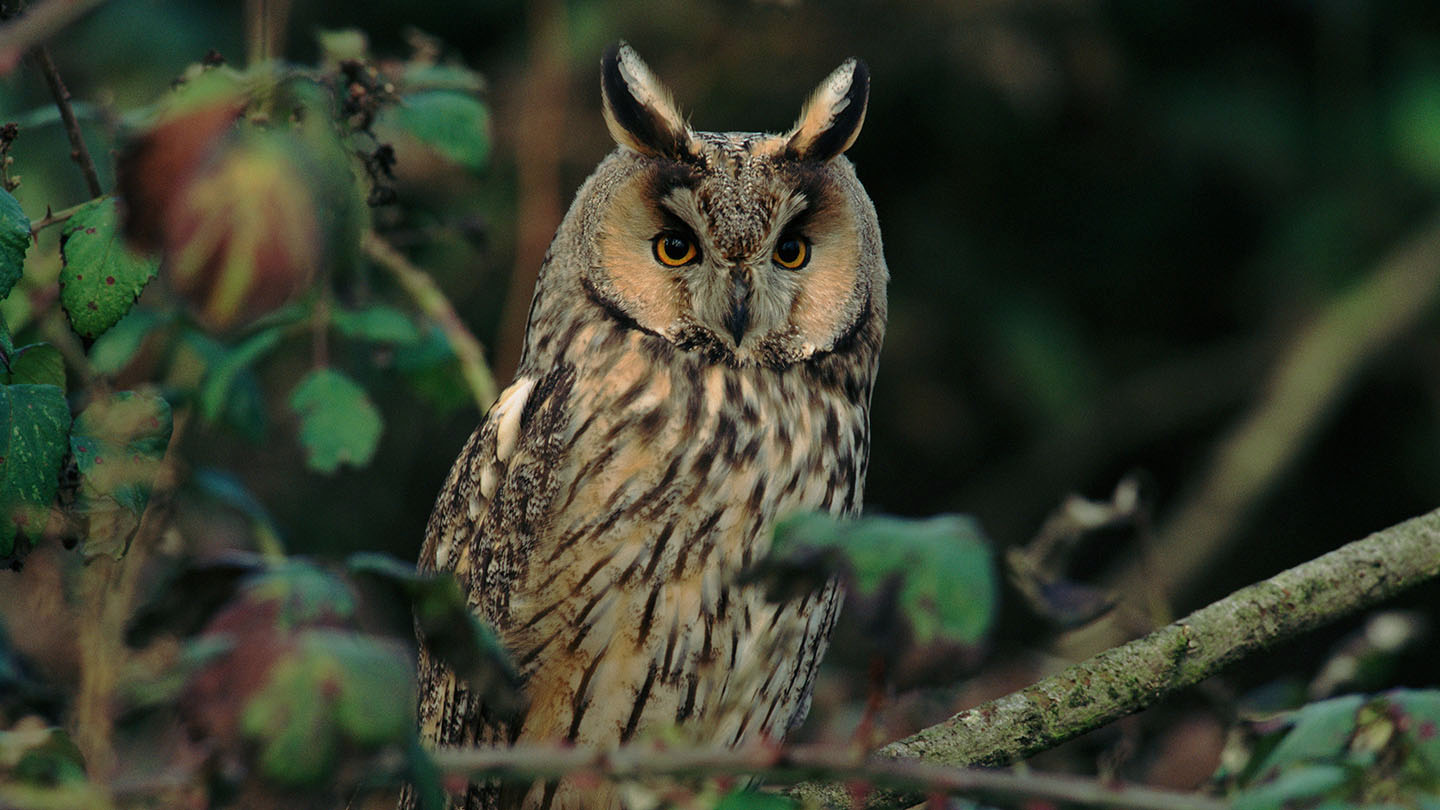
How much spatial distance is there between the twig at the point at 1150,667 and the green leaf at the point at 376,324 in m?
0.69

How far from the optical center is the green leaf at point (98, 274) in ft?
3.47

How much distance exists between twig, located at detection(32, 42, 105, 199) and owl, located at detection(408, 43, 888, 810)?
1.83 ft

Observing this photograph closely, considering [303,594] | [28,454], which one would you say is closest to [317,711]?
[303,594]

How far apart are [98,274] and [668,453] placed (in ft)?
2.27

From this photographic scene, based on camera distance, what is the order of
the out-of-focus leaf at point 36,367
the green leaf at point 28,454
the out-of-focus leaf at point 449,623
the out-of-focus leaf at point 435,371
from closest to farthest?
the out-of-focus leaf at point 449,623 < the green leaf at point 28,454 < the out-of-focus leaf at point 36,367 < the out-of-focus leaf at point 435,371

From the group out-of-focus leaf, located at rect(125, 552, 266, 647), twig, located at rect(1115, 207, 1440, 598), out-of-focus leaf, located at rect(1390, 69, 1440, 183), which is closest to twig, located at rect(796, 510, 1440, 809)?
out-of-focus leaf, located at rect(125, 552, 266, 647)

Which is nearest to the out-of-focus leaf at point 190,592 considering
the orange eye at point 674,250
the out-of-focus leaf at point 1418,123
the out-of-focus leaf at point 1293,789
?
the out-of-focus leaf at point 1293,789

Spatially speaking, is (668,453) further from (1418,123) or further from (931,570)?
(1418,123)

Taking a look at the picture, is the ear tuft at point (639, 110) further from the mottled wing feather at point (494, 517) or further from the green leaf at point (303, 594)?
the green leaf at point (303, 594)

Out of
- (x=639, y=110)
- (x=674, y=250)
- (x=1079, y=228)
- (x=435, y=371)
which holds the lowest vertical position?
(x=435, y=371)

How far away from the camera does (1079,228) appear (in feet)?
12.8

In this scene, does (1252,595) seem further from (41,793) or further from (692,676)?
(41,793)

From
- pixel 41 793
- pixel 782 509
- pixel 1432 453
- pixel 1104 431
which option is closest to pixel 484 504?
pixel 782 509

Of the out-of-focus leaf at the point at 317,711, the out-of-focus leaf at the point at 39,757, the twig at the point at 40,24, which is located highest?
the twig at the point at 40,24
